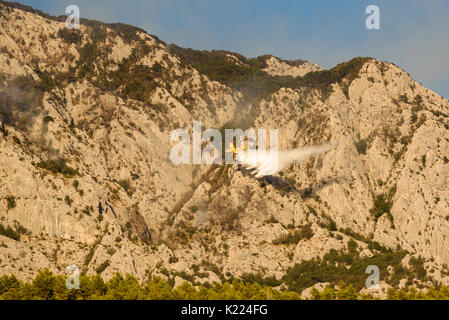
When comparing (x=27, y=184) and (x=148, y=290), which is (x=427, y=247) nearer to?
(x=148, y=290)

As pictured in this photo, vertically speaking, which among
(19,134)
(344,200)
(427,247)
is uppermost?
(19,134)

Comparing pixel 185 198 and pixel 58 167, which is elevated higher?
pixel 58 167

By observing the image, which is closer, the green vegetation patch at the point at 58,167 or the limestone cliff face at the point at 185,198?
the limestone cliff face at the point at 185,198

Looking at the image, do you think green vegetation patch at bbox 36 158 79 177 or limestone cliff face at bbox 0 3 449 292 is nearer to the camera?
limestone cliff face at bbox 0 3 449 292

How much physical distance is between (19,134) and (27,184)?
16379mm

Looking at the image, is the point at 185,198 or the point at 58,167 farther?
the point at 185,198

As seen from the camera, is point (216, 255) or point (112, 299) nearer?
point (112, 299)

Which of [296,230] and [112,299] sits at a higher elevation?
[296,230]

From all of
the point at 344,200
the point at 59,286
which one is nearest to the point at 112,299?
the point at 59,286

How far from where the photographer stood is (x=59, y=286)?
429ft
